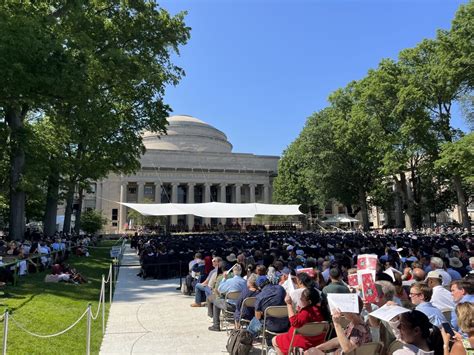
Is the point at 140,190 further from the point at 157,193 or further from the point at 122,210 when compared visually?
the point at 122,210

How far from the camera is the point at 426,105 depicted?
120 ft

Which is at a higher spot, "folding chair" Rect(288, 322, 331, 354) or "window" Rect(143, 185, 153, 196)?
"window" Rect(143, 185, 153, 196)

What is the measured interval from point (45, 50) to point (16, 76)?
53.2 inches

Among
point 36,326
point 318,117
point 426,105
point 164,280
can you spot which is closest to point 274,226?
point 318,117

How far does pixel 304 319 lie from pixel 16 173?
2178cm

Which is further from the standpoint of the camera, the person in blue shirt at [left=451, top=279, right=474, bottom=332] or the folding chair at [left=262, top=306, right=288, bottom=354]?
the folding chair at [left=262, top=306, right=288, bottom=354]

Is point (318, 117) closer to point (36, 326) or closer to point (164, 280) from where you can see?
point (164, 280)

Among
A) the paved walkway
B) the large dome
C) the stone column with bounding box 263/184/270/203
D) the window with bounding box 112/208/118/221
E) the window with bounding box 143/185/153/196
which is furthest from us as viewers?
the large dome

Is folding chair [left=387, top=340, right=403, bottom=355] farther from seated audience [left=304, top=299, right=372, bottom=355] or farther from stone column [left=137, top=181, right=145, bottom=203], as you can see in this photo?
stone column [left=137, top=181, right=145, bottom=203]

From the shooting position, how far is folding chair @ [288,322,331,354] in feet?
16.1

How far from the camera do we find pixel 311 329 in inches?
194

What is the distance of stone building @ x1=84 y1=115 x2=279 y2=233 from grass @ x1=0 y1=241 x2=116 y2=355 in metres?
60.5

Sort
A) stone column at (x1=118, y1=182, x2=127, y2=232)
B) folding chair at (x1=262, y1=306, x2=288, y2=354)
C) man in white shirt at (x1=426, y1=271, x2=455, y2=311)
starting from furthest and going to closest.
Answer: stone column at (x1=118, y1=182, x2=127, y2=232), folding chair at (x1=262, y1=306, x2=288, y2=354), man in white shirt at (x1=426, y1=271, x2=455, y2=311)

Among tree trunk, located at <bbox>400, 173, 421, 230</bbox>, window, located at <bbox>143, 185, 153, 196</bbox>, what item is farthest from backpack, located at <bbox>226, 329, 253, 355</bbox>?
window, located at <bbox>143, 185, 153, 196</bbox>
